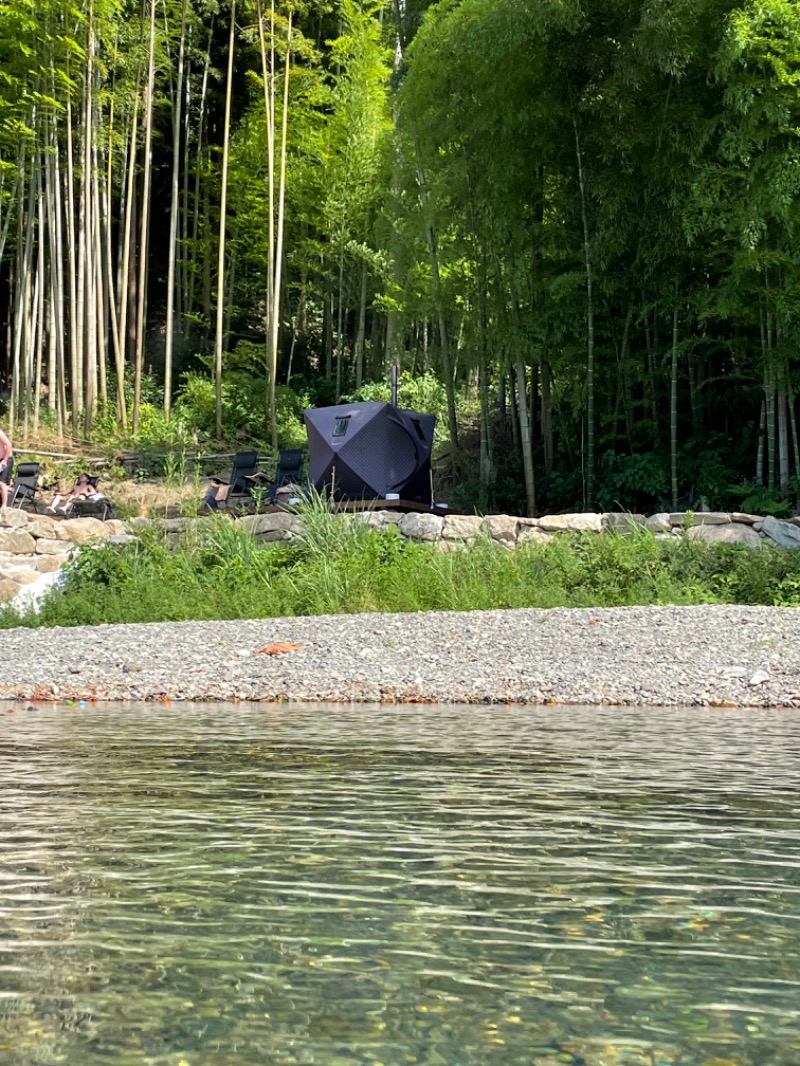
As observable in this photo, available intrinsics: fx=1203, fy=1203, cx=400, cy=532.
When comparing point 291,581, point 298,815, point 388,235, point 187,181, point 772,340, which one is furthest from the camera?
point 187,181

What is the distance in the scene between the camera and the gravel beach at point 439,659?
6.00 metres

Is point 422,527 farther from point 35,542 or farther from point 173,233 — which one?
point 173,233

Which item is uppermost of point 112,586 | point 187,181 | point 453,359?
point 187,181

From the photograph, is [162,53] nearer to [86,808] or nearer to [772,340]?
[772,340]

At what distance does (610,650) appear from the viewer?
6711mm

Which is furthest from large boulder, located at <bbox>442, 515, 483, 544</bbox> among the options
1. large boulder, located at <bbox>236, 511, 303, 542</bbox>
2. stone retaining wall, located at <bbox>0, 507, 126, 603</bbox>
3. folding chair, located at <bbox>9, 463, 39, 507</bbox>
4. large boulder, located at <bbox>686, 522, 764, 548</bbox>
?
folding chair, located at <bbox>9, 463, 39, 507</bbox>

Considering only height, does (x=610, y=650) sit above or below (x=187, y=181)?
below

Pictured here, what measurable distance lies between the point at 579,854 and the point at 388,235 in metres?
14.8

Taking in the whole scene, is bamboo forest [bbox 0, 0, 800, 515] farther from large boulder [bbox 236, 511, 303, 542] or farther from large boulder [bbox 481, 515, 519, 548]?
large boulder [bbox 236, 511, 303, 542]

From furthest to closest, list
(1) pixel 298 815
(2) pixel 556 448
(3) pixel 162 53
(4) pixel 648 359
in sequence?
(3) pixel 162 53 < (2) pixel 556 448 < (4) pixel 648 359 < (1) pixel 298 815

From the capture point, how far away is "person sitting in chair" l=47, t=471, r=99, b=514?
1414 centimetres

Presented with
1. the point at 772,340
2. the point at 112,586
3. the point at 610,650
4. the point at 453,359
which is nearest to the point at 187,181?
the point at 453,359

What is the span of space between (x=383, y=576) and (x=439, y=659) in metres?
2.41

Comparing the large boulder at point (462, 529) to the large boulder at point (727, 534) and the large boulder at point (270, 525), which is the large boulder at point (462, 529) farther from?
the large boulder at point (727, 534)
